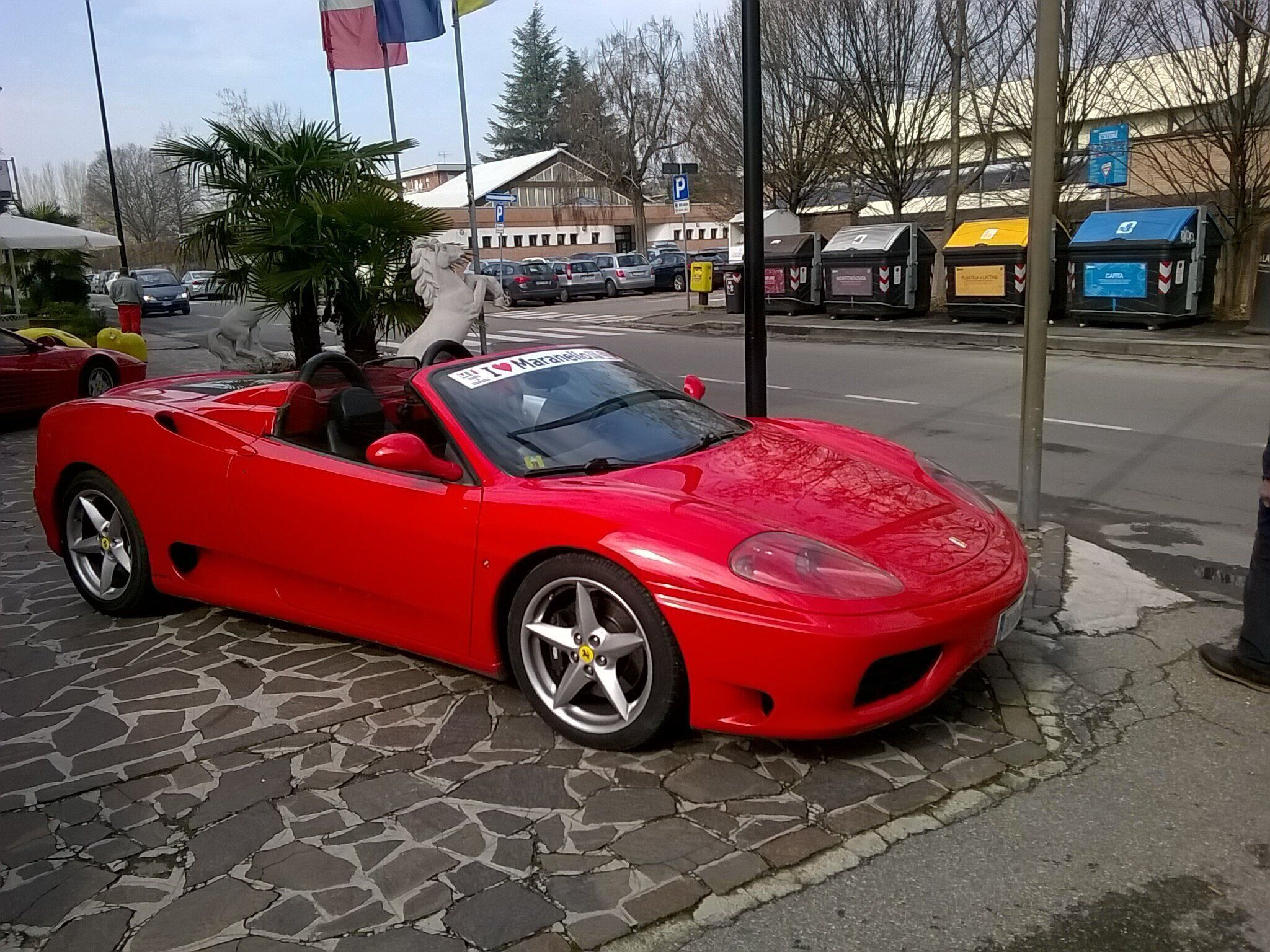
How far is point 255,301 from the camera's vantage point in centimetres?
968

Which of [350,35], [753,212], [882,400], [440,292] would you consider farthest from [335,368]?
[350,35]

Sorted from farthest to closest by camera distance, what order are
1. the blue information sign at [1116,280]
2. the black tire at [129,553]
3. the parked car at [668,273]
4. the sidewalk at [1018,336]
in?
the parked car at [668,273], the blue information sign at [1116,280], the sidewalk at [1018,336], the black tire at [129,553]

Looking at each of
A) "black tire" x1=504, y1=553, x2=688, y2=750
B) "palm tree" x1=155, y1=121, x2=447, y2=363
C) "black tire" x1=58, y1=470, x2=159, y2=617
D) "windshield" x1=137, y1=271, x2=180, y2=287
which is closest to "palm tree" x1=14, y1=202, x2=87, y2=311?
"windshield" x1=137, y1=271, x2=180, y2=287

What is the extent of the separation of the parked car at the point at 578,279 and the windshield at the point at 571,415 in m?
30.2

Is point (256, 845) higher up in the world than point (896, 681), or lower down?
A: lower down

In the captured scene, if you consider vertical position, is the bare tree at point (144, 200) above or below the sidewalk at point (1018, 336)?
above

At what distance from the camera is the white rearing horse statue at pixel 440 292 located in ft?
29.8

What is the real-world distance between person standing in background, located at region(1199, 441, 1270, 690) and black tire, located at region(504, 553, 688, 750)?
2.10 metres

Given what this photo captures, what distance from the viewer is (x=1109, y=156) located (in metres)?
17.2

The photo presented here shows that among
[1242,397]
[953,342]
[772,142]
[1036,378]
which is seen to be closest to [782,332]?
[953,342]

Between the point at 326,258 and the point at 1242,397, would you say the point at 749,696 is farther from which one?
the point at 1242,397

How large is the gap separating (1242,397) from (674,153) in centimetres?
4502

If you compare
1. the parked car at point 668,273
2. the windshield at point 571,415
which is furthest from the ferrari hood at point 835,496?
the parked car at point 668,273

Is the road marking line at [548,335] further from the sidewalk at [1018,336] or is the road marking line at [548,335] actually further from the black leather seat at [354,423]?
the black leather seat at [354,423]
